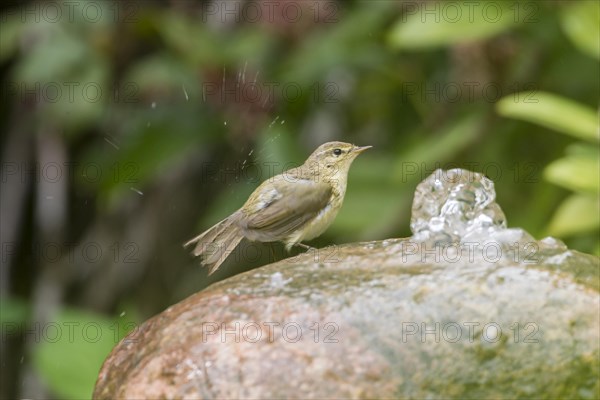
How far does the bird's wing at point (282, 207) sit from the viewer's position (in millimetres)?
3311

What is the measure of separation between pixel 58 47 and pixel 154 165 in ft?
2.99

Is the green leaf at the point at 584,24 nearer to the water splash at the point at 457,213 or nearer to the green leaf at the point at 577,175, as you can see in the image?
the green leaf at the point at 577,175

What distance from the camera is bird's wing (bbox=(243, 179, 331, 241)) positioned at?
10.9ft

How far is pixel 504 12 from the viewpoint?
4.81 meters

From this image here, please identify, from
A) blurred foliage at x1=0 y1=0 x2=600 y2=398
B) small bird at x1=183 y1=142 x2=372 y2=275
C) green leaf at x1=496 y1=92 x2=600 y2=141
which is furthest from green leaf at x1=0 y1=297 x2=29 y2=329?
green leaf at x1=496 y1=92 x2=600 y2=141

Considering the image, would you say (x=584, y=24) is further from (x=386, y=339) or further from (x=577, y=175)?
(x=386, y=339)

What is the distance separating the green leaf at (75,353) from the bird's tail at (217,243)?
1.61 meters

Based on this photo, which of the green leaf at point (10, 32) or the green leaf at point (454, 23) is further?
the green leaf at point (10, 32)

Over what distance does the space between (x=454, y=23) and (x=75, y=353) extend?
2.33 metres

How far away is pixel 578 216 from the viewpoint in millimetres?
4137

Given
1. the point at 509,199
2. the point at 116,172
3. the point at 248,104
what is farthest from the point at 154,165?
the point at 509,199

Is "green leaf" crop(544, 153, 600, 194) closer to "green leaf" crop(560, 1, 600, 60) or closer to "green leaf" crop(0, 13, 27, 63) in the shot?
"green leaf" crop(560, 1, 600, 60)

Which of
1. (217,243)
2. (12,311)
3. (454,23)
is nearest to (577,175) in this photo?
(454,23)

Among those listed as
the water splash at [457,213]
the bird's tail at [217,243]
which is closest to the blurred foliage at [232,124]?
the water splash at [457,213]
